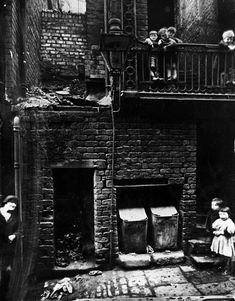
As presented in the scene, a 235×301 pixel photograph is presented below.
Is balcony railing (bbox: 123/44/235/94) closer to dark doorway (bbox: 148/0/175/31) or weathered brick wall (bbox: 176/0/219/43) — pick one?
A: weathered brick wall (bbox: 176/0/219/43)

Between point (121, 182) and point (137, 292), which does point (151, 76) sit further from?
point (137, 292)

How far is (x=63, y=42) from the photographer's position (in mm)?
6359

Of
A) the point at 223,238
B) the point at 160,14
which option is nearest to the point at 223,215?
the point at 223,238

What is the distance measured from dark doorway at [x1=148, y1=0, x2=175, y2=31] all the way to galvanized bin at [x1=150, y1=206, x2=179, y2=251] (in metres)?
4.01

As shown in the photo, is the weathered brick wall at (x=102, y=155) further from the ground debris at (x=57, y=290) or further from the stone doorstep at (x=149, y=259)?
the ground debris at (x=57, y=290)

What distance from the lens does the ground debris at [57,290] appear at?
13.0ft

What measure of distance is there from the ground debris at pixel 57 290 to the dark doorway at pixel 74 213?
2.00 ft

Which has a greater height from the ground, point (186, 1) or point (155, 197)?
point (186, 1)

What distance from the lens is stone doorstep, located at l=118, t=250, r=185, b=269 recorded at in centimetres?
468

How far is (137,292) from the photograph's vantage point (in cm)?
402

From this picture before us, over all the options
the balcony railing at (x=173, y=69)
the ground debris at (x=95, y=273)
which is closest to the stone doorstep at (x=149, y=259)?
the ground debris at (x=95, y=273)

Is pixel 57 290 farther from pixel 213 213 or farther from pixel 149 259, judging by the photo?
pixel 213 213

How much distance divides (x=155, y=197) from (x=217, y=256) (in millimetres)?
1436

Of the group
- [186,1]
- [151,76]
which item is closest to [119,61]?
[151,76]
